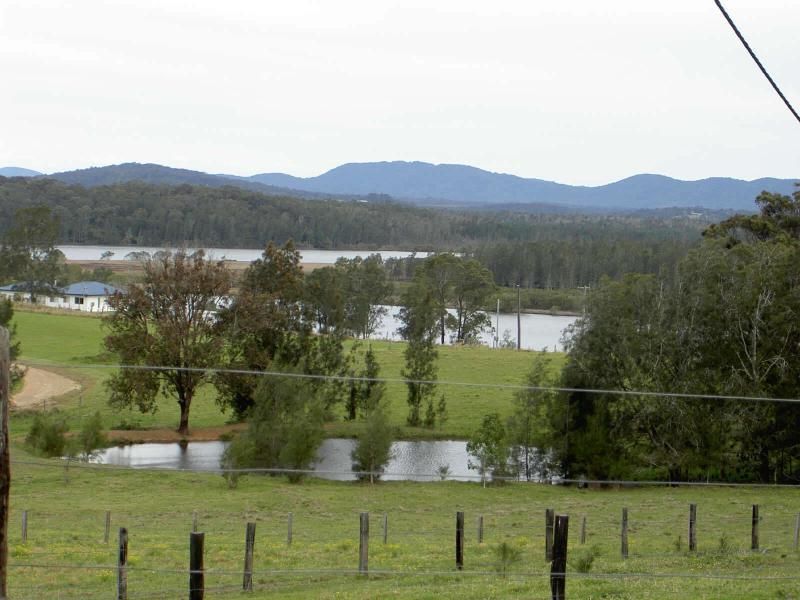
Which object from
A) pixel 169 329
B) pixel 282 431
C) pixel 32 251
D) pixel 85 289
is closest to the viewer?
pixel 282 431

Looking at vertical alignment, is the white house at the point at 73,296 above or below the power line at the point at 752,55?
below

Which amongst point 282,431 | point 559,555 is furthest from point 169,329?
point 559,555

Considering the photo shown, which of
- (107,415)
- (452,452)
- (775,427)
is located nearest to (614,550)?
(775,427)

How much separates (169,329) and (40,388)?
511 inches

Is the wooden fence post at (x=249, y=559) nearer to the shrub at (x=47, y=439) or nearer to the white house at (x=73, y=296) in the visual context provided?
the shrub at (x=47, y=439)

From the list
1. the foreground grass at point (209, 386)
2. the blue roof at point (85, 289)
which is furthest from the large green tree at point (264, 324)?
the blue roof at point (85, 289)

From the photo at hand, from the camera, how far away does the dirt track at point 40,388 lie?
1873 inches

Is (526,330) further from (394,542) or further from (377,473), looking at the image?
(394,542)

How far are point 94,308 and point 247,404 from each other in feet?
179

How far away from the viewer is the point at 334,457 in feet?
131

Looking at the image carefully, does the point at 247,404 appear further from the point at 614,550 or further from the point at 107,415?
the point at 614,550

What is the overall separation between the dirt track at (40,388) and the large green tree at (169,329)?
228 inches

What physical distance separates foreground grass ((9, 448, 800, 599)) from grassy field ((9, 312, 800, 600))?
0.17 feet

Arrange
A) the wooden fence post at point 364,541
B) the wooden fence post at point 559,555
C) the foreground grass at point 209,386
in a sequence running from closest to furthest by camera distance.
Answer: the wooden fence post at point 559,555 → the wooden fence post at point 364,541 → the foreground grass at point 209,386
